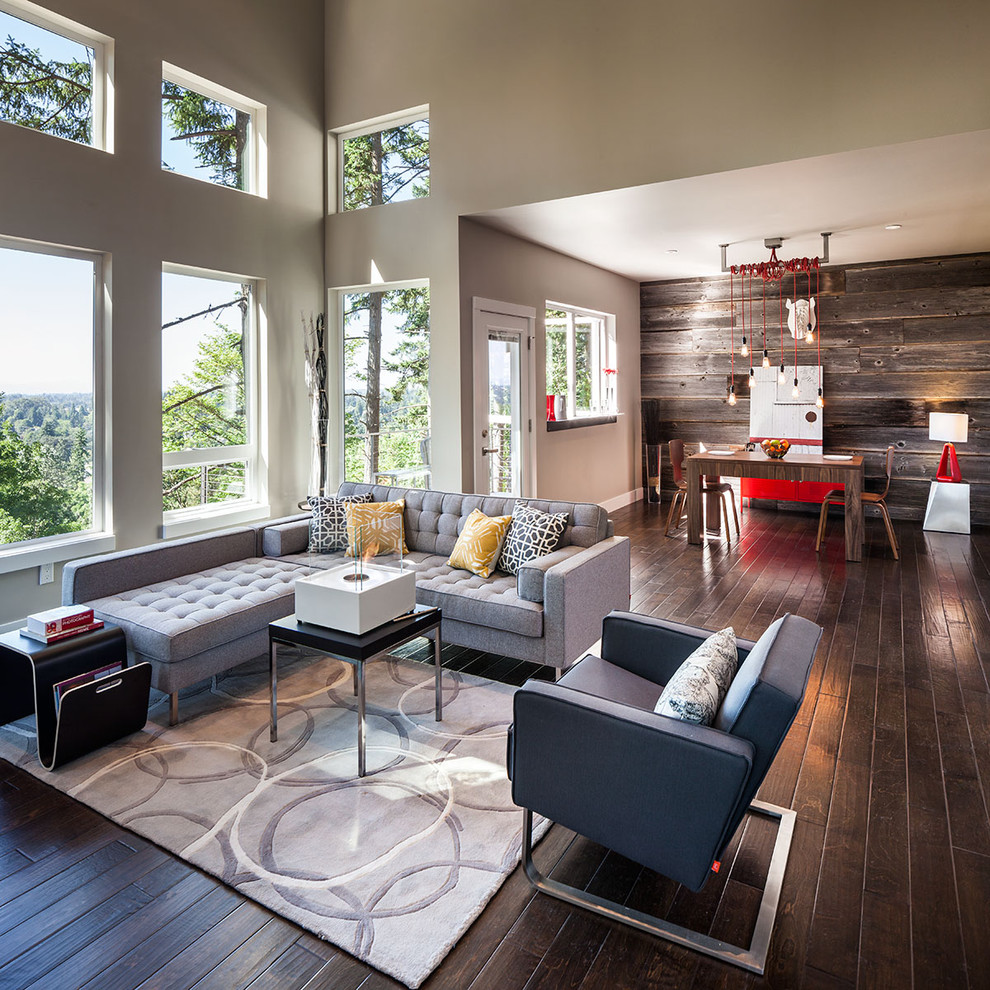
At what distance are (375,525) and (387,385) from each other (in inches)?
87.9

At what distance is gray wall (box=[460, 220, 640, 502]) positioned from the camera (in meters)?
5.90

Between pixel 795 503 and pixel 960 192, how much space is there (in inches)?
165

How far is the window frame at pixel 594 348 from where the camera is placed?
735 centimetres

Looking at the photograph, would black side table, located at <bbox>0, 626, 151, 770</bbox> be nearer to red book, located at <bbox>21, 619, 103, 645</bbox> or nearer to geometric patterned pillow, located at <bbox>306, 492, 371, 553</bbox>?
red book, located at <bbox>21, 619, 103, 645</bbox>

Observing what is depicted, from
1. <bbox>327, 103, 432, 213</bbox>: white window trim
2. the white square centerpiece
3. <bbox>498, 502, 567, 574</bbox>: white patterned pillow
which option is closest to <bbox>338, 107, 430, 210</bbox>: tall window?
<bbox>327, 103, 432, 213</bbox>: white window trim

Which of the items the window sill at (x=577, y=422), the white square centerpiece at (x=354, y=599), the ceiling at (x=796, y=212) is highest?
the ceiling at (x=796, y=212)

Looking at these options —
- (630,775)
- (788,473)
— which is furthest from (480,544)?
(788,473)

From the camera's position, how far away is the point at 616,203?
17.2ft

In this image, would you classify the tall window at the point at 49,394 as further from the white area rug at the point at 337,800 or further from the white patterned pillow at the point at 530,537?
the white patterned pillow at the point at 530,537

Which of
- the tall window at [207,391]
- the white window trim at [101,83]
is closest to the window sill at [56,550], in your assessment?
the tall window at [207,391]

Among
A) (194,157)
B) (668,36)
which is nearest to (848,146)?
(668,36)

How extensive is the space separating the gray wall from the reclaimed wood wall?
91 centimetres

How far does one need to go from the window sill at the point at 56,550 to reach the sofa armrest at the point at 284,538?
42.8 inches

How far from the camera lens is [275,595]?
356cm
